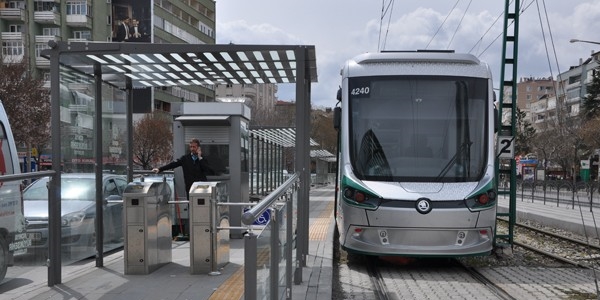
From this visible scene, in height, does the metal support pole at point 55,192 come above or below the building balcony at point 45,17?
below

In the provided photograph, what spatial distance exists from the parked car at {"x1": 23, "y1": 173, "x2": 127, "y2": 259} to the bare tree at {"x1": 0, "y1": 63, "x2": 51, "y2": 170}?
2520 centimetres

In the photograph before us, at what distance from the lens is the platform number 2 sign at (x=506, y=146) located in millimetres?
8930

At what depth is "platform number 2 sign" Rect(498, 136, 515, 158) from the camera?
29.3 ft

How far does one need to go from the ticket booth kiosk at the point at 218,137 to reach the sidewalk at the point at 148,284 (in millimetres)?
3475

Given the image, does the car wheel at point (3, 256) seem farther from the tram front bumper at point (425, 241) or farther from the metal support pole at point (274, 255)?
the tram front bumper at point (425, 241)

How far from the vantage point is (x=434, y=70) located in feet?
27.4

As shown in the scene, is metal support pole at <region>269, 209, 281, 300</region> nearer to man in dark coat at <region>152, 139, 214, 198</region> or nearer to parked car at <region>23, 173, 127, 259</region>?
parked car at <region>23, 173, 127, 259</region>

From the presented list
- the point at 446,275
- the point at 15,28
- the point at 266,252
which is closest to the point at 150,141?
the point at 15,28

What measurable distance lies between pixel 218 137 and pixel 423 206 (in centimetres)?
556

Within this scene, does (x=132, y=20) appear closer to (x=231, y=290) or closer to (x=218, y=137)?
(x=218, y=137)

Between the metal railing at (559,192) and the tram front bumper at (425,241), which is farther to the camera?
the metal railing at (559,192)

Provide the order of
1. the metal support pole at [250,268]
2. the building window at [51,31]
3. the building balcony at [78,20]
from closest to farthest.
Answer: the metal support pole at [250,268] → the building window at [51,31] → the building balcony at [78,20]

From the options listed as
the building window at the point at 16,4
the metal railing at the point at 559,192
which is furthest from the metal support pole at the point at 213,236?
the building window at the point at 16,4

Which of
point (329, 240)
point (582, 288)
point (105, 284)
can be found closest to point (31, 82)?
point (329, 240)
